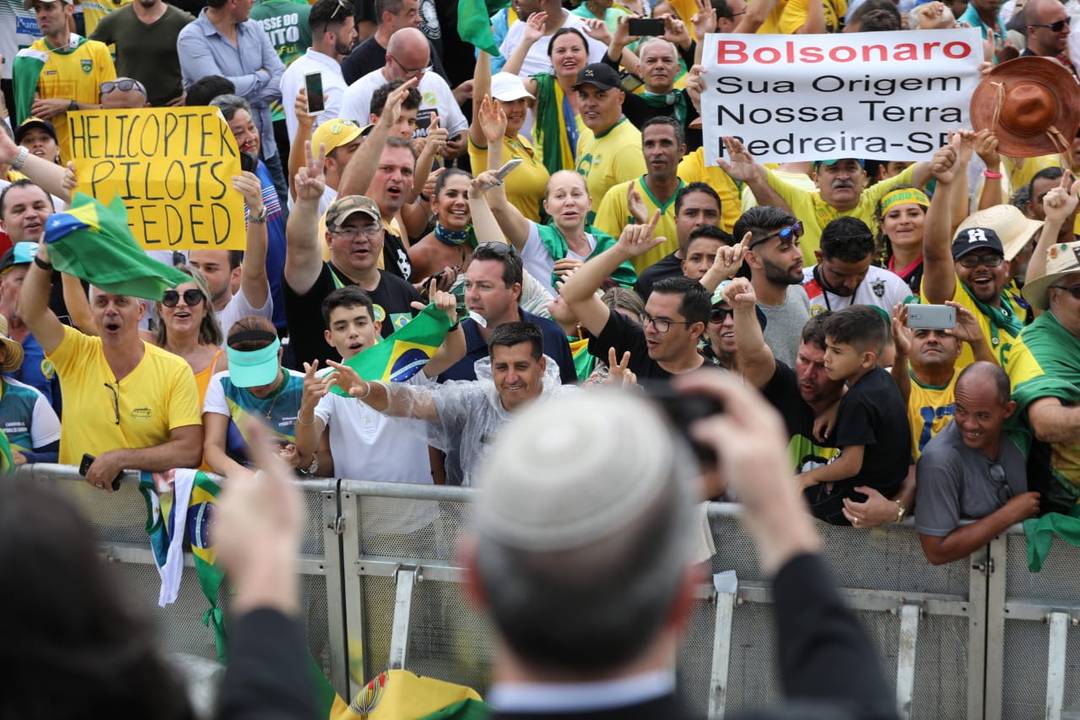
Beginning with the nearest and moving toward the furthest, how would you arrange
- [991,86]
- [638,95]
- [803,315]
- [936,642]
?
[936,642]
[803,315]
[991,86]
[638,95]

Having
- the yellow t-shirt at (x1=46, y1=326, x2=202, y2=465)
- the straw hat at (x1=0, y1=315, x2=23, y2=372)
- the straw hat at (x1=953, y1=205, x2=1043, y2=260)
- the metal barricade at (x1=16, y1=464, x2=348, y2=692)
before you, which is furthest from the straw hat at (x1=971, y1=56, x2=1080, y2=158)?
the straw hat at (x1=0, y1=315, x2=23, y2=372)

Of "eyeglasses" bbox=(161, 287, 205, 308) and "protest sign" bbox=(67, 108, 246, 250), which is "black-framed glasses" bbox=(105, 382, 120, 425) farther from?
"protest sign" bbox=(67, 108, 246, 250)

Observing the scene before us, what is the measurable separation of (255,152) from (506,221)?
1.61 m

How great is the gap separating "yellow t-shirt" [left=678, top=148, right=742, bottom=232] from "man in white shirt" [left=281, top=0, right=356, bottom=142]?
2296 millimetres

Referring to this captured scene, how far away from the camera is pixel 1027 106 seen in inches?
319

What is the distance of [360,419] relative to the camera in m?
6.69

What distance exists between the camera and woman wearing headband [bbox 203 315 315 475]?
6.52 meters

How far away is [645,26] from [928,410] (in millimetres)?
4560

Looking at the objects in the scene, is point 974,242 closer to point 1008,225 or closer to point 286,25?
point 1008,225

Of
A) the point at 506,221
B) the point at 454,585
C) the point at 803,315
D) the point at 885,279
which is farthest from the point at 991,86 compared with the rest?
the point at 454,585

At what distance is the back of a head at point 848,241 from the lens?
7406 mm

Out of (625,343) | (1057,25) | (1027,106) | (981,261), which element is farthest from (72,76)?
(1057,25)

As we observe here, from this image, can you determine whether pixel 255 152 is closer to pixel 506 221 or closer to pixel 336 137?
pixel 336 137

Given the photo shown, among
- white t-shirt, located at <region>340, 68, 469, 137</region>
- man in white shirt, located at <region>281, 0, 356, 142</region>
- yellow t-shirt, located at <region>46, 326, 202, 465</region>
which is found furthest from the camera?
man in white shirt, located at <region>281, 0, 356, 142</region>
